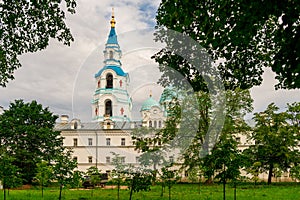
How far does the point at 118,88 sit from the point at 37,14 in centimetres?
3543

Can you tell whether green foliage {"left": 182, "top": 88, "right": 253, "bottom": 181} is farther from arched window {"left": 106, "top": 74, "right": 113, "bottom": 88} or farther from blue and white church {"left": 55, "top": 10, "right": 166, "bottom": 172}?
arched window {"left": 106, "top": 74, "right": 113, "bottom": 88}

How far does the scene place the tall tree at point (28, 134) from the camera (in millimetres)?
31328

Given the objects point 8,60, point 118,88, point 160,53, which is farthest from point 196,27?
point 118,88

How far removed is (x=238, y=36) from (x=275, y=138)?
2901 centimetres

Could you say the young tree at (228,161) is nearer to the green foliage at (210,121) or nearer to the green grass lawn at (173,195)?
the green grass lawn at (173,195)

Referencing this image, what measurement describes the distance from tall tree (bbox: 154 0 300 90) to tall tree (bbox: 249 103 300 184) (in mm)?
25512

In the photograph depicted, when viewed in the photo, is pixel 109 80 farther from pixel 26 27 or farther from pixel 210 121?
pixel 26 27

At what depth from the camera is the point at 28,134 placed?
3250 centimetres

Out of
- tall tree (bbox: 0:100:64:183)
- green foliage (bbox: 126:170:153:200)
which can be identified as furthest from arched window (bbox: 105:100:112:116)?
green foliage (bbox: 126:170:153:200)

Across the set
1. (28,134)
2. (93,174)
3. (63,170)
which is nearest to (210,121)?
(93,174)

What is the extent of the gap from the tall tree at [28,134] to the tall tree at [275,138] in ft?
63.2

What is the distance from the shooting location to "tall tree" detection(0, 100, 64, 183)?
3133 centimetres

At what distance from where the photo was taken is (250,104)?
30.4m

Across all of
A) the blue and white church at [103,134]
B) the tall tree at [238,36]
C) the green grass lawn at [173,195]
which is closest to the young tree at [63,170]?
the green grass lawn at [173,195]
